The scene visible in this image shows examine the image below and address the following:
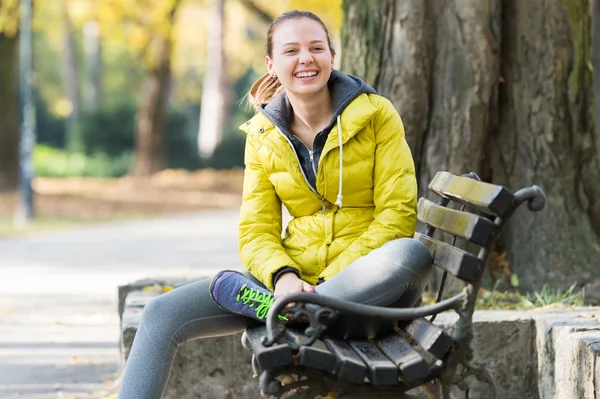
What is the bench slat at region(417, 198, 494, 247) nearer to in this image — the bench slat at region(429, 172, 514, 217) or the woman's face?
the bench slat at region(429, 172, 514, 217)

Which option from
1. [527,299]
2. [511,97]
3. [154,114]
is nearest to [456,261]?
[527,299]

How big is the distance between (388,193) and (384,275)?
0.46 m

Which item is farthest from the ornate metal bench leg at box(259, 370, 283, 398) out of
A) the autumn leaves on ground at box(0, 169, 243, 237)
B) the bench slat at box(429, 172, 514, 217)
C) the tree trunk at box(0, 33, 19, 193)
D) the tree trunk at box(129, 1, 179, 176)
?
the tree trunk at box(129, 1, 179, 176)

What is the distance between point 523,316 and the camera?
4793 millimetres

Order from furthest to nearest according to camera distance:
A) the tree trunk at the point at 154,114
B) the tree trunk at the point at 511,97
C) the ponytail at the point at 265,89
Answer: the tree trunk at the point at 154,114 < the tree trunk at the point at 511,97 < the ponytail at the point at 265,89

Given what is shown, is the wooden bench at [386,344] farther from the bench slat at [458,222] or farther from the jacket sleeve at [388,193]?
the jacket sleeve at [388,193]

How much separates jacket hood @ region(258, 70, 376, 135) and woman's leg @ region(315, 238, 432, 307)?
22.8 inches

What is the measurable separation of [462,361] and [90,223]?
617 inches

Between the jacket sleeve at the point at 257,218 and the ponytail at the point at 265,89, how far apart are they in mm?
287

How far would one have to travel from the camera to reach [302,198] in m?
4.05

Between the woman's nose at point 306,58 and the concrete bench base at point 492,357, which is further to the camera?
the concrete bench base at point 492,357

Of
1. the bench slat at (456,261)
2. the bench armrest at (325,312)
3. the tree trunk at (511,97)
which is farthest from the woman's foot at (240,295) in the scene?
the tree trunk at (511,97)

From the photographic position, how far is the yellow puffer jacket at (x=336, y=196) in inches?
153

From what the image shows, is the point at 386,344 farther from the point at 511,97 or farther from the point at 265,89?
the point at 511,97
